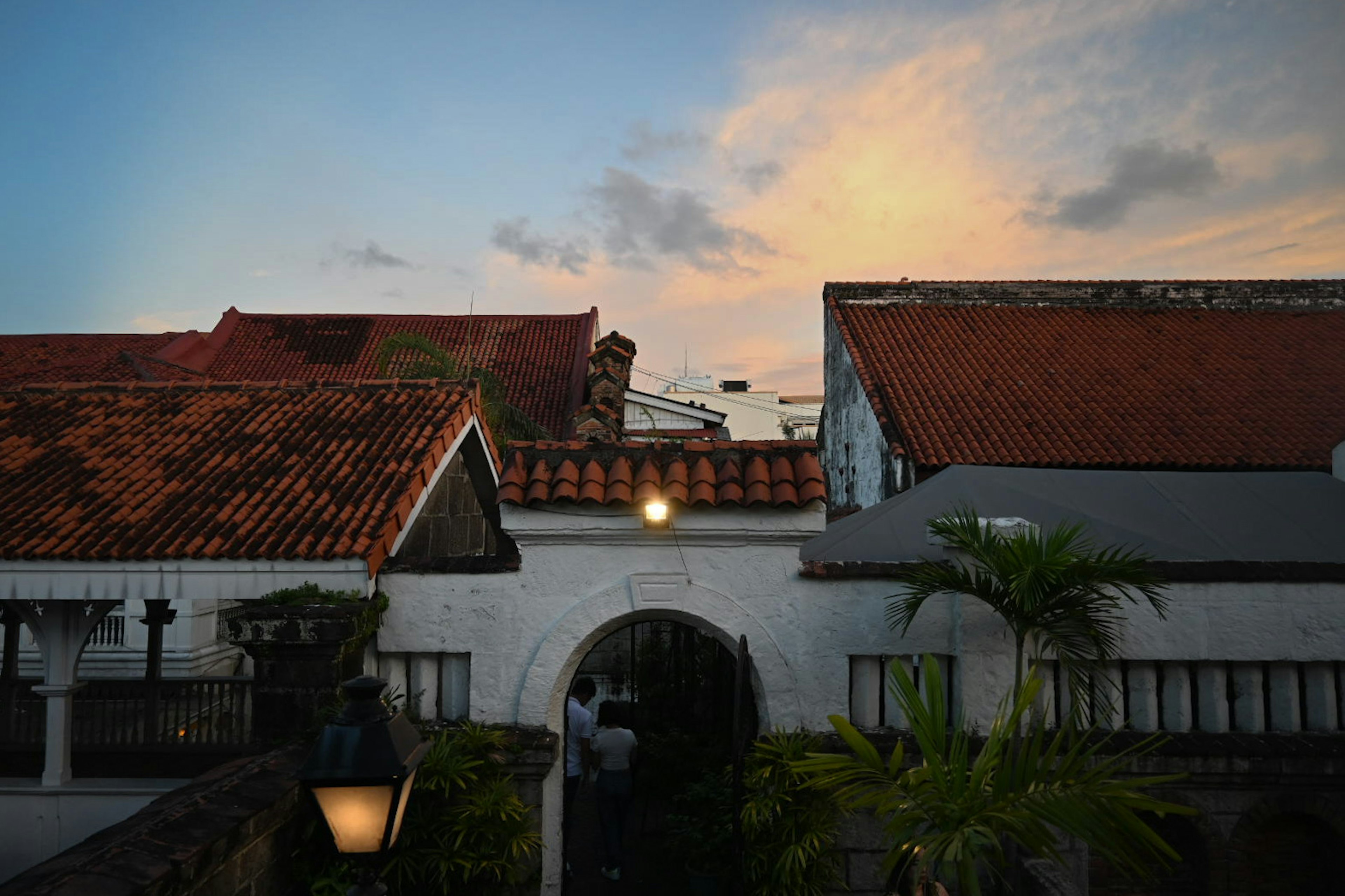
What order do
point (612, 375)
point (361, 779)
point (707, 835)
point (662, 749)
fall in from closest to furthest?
point (361, 779) → point (707, 835) → point (662, 749) → point (612, 375)

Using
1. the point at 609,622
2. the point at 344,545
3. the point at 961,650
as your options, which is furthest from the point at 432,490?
the point at 961,650

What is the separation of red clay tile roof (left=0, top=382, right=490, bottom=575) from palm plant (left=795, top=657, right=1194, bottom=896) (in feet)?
12.5

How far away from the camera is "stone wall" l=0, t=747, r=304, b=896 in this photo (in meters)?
3.01

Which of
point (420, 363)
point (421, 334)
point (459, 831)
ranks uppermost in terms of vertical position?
point (421, 334)

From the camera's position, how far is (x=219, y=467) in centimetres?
748

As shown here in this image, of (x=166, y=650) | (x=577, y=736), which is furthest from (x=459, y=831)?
(x=166, y=650)

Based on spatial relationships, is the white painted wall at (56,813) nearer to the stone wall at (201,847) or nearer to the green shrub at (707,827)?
the stone wall at (201,847)

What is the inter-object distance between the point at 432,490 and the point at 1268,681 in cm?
723

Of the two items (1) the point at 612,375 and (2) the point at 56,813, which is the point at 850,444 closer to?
(1) the point at 612,375

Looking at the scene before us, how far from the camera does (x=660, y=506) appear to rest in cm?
530

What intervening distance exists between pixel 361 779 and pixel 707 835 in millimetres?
3357

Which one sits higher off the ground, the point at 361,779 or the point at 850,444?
the point at 850,444

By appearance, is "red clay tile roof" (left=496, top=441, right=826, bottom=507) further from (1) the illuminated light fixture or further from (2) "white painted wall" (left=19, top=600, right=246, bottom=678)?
(2) "white painted wall" (left=19, top=600, right=246, bottom=678)

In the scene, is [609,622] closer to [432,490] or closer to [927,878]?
[927,878]
